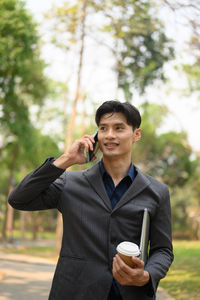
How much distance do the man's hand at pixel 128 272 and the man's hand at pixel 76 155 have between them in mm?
599

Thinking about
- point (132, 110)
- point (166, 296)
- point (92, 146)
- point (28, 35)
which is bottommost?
point (166, 296)

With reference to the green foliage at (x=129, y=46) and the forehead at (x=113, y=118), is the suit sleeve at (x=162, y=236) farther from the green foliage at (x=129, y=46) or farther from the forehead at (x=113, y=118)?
the green foliage at (x=129, y=46)

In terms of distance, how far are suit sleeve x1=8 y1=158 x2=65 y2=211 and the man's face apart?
29 cm

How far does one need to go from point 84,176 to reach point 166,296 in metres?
7.49

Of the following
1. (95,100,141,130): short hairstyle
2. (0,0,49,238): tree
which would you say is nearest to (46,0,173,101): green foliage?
(0,0,49,238): tree

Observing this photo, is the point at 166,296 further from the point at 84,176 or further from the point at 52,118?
the point at 52,118

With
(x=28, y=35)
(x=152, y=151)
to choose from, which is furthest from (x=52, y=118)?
(x=28, y=35)

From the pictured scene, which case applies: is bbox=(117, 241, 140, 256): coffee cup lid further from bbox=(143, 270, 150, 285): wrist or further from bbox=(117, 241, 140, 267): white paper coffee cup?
bbox=(143, 270, 150, 285): wrist

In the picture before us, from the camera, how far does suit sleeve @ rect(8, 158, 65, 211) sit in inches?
90.0

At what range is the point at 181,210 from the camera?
5119 centimetres

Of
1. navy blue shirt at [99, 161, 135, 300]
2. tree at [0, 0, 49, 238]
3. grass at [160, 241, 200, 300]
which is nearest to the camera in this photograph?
navy blue shirt at [99, 161, 135, 300]

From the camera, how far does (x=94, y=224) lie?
2.28 m

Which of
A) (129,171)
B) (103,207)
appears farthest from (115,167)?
(103,207)

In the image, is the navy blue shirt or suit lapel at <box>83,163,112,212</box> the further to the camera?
the navy blue shirt
